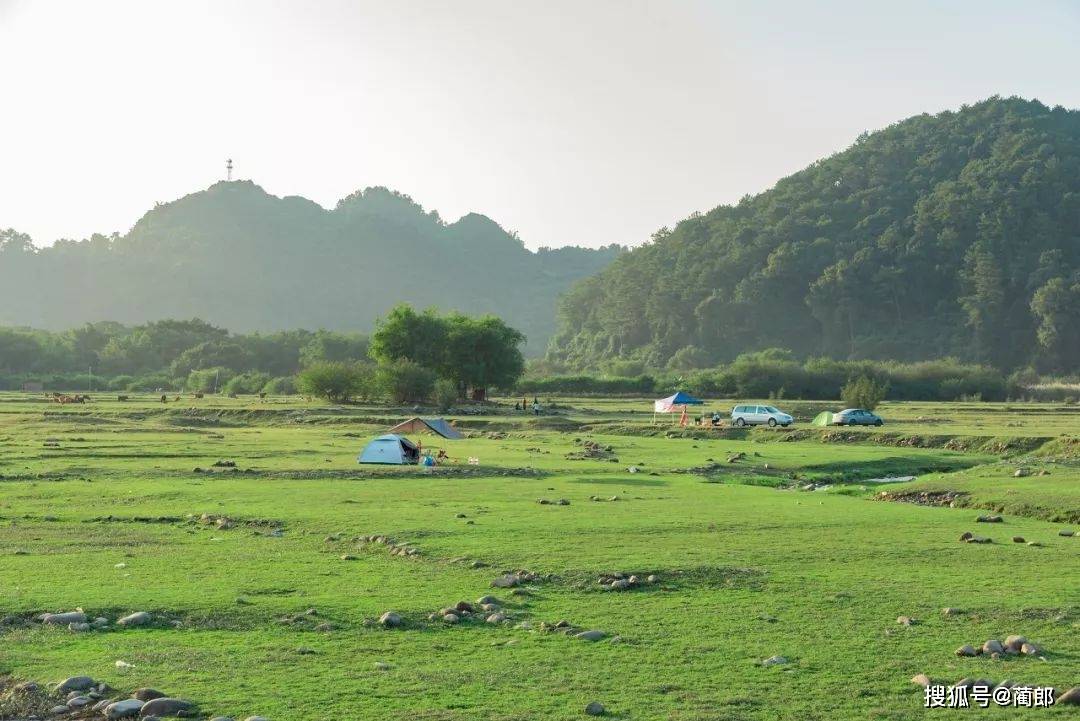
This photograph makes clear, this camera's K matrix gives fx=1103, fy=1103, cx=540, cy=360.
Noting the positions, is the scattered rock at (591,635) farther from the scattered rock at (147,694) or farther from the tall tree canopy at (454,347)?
the tall tree canopy at (454,347)

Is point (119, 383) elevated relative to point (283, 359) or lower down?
lower down

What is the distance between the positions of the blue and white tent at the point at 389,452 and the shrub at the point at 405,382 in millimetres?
50267

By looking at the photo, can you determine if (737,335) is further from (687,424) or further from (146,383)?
(687,424)

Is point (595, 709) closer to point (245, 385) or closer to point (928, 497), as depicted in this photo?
point (928, 497)

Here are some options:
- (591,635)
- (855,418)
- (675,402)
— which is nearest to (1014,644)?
(591,635)

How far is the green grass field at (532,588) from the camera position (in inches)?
452

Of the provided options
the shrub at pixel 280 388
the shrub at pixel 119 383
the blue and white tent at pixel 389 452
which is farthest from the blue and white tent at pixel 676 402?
the shrub at pixel 119 383

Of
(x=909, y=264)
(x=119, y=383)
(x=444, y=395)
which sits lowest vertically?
(x=444, y=395)

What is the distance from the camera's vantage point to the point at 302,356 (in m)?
154

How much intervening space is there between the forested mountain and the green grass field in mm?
131838

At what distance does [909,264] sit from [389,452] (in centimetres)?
14398

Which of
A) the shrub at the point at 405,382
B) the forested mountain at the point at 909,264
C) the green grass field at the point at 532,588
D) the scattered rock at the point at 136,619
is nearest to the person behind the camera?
the green grass field at the point at 532,588

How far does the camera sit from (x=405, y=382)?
9169cm

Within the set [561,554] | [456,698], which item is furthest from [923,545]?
[456,698]
